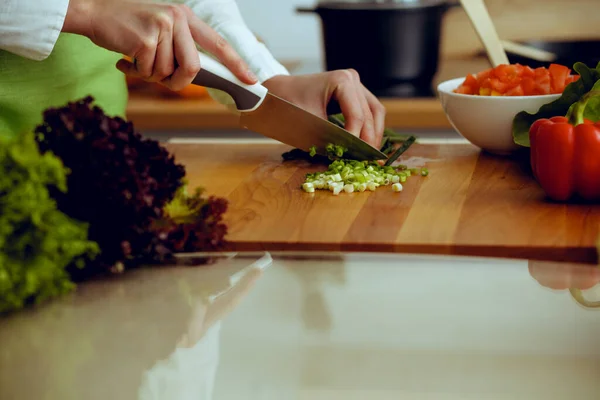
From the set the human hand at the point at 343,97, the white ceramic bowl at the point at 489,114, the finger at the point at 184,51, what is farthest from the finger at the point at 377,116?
the finger at the point at 184,51

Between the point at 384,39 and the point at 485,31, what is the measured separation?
0.46 meters

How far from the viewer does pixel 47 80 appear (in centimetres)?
140

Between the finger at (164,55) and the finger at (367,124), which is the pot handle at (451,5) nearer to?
the finger at (367,124)

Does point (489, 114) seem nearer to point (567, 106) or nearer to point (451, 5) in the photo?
point (567, 106)

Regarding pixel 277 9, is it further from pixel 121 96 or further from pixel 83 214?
pixel 83 214

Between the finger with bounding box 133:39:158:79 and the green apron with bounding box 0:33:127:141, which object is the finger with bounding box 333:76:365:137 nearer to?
the finger with bounding box 133:39:158:79

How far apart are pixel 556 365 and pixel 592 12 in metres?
2.14

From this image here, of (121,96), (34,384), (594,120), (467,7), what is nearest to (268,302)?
(34,384)

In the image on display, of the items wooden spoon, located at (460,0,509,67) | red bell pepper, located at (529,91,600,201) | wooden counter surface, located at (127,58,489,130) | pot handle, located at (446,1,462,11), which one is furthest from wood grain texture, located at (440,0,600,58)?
red bell pepper, located at (529,91,600,201)

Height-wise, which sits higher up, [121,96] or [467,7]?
[467,7]

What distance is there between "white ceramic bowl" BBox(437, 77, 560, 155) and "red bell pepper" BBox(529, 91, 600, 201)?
160 millimetres

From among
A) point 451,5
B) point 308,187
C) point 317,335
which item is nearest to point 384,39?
point 451,5

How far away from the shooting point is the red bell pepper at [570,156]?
1069mm

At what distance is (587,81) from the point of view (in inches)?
46.8
